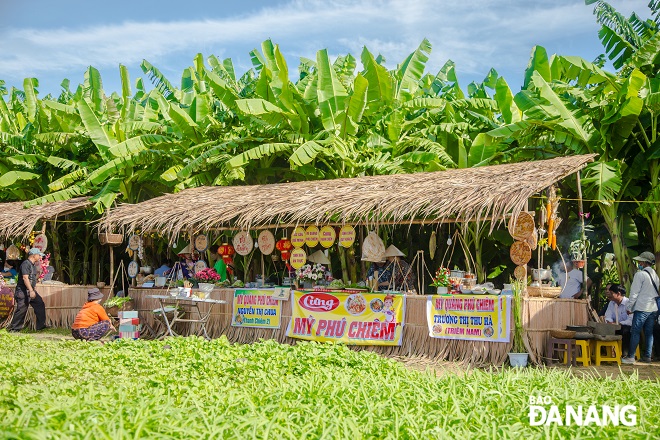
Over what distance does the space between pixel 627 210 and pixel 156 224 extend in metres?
7.73

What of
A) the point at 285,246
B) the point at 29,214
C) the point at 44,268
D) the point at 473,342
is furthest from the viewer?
the point at 29,214

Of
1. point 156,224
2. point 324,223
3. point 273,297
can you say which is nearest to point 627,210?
point 324,223

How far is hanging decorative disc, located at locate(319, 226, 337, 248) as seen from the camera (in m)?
11.8

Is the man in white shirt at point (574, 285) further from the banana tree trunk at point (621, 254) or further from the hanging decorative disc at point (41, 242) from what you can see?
the hanging decorative disc at point (41, 242)

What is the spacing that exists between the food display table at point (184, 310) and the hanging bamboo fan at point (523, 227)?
469cm

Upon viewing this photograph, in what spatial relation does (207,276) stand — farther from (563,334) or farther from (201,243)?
(563,334)

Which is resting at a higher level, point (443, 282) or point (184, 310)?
point (443, 282)

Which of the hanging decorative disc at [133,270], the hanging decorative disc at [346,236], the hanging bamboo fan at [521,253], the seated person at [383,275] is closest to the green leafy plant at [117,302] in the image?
the hanging decorative disc at [133,270]

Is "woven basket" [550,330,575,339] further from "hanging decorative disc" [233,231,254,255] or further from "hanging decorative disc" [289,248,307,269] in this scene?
"hanging decorative disc" [233,231,254,255]

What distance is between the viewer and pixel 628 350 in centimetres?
1065

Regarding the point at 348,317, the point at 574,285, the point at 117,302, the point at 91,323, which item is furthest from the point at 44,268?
the point at 574,285

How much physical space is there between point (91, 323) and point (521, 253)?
642 cm

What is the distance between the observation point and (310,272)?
12.2 meters

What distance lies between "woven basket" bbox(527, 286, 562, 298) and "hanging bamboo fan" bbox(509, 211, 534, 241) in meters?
0.76
